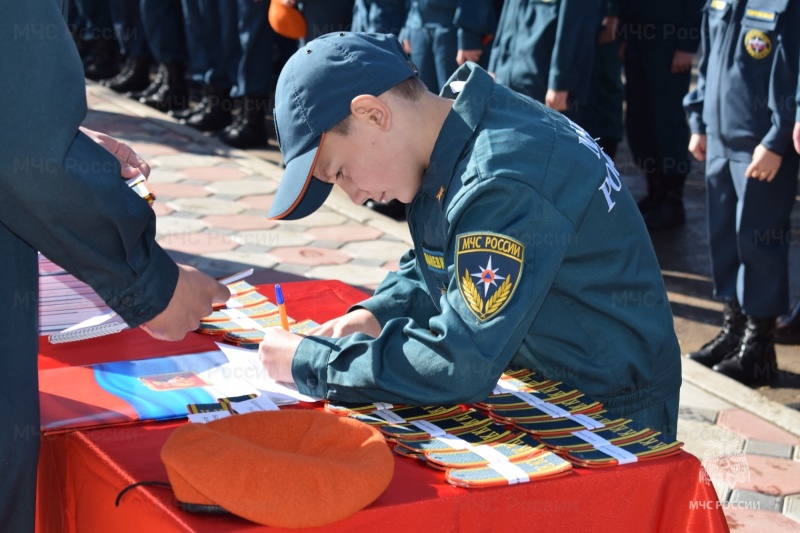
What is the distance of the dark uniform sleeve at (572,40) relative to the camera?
500 centimetres

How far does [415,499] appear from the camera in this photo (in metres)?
1.54

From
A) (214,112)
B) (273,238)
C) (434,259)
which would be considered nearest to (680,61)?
(273,238)

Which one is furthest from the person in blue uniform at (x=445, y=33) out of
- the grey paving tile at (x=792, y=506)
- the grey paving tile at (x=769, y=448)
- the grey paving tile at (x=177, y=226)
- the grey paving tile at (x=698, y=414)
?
the grey paving tile at (x=792, y=506)

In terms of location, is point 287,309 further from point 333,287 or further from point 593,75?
point 593,75

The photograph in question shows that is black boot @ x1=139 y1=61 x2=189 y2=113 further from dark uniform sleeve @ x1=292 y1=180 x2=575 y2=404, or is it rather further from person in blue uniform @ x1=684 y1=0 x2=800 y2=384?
dark uniform sleeve @ x1=292 y1=180 x2=575 y2=404

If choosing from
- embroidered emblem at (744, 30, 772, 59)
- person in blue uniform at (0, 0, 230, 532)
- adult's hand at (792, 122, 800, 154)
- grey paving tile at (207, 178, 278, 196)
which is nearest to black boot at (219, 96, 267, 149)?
grey paving tile at (207, 178, 278, 196)

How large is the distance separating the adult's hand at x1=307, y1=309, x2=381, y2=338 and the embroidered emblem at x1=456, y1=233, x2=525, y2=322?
46 cm

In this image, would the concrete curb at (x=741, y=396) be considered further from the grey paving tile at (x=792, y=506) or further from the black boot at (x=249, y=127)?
the black boot at (x=249, y=127)

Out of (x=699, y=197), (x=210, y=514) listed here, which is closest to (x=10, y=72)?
(x=210, y=514)

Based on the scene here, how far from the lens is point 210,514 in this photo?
1462mm

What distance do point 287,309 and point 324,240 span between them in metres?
2.88

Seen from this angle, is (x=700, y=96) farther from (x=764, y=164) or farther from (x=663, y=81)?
(x=663, y=81)

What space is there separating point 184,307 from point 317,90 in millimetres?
438

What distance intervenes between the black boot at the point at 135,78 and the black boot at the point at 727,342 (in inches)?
253
